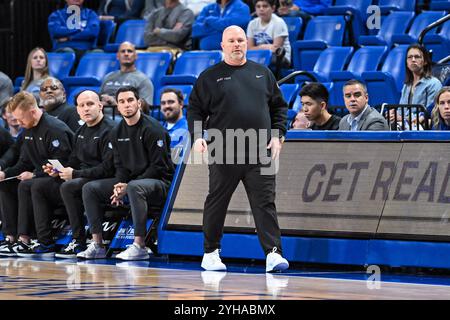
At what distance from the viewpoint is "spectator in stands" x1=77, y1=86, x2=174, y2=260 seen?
10.5 m

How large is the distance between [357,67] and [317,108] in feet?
11.7

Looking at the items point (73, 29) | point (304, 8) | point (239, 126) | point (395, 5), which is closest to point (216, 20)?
point (304, 8)

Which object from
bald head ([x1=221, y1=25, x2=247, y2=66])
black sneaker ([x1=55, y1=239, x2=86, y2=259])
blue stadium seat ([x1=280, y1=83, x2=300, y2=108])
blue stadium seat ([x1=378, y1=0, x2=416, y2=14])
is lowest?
black sneaker ([x1=55, y1=239, x2=86, y2=259])

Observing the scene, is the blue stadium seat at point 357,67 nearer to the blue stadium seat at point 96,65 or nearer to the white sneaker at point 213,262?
the blue stadium seat at point 96,65

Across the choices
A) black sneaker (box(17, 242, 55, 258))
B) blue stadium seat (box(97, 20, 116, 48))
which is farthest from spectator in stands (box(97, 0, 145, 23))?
black sneaker (box(17, 242, 55, 258))

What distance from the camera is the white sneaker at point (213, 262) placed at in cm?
905

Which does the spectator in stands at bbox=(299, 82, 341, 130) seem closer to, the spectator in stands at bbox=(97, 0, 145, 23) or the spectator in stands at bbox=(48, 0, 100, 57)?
the spectator in stands at bbox=(48, 0, 100, 57)

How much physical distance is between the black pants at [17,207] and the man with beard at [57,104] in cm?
89

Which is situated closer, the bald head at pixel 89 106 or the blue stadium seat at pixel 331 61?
the bald head at pixel 89 106

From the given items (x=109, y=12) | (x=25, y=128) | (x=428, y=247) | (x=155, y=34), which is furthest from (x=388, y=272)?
(x=109, y=12)

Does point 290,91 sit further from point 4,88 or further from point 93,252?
point 4,88

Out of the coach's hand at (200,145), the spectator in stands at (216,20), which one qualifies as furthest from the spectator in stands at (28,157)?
the spectator in stands at (216,20)

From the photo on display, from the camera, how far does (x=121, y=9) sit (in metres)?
17.3
